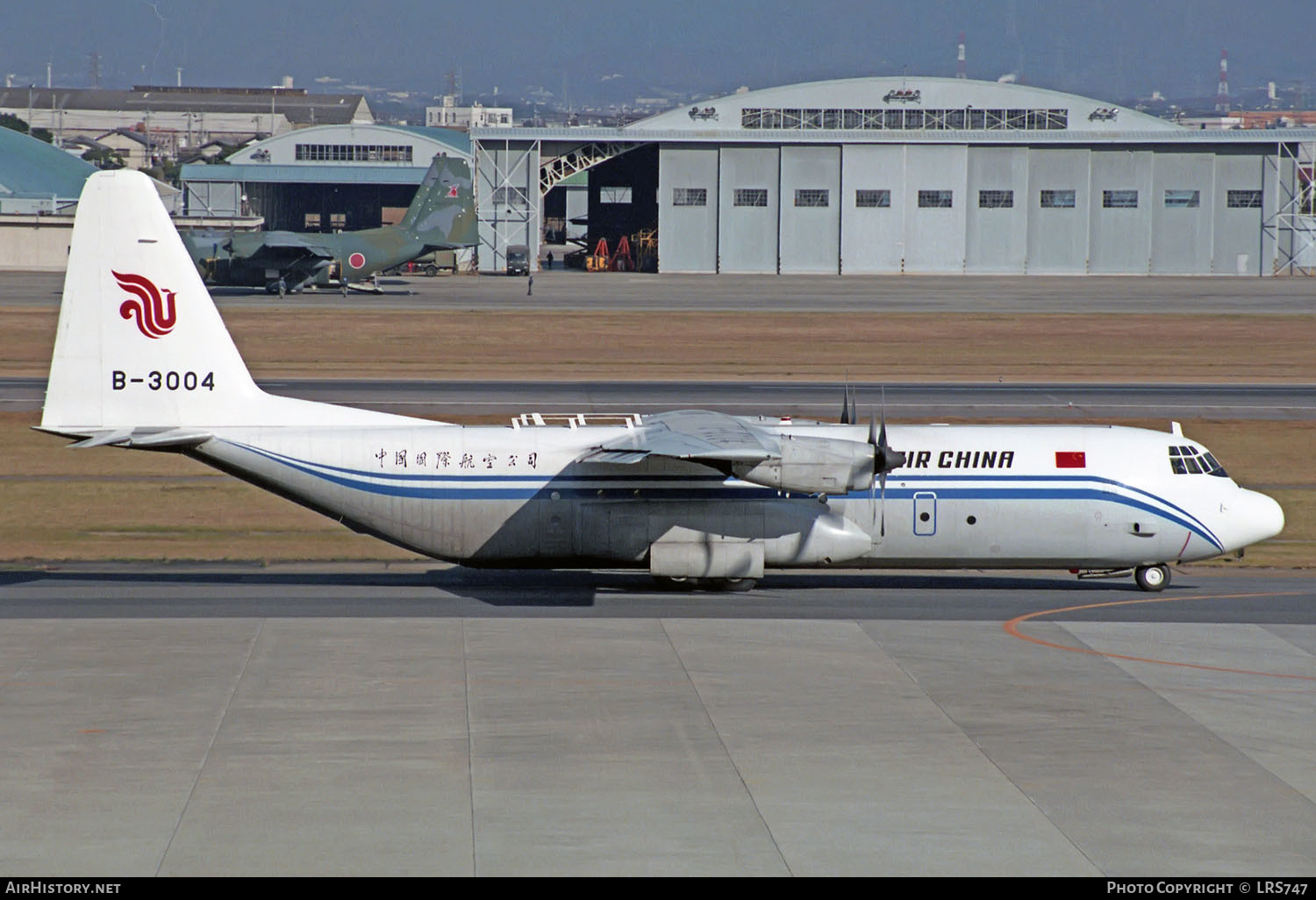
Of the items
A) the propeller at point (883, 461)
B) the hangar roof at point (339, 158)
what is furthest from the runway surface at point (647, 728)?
the hangar roof at point (339, 158)

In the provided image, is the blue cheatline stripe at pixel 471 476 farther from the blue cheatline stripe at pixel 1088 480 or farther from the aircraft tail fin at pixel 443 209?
the aircraft tail fin at pixel 443 209

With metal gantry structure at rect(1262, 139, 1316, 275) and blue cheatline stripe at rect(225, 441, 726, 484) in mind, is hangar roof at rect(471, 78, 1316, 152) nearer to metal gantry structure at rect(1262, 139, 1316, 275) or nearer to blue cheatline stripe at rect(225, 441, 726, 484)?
metal gantry structure at rect(1262, 139, 1316, 275)

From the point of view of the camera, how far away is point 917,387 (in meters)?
59.8

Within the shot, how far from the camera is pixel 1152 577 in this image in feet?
103

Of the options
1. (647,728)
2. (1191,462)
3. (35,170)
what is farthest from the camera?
(35,170)

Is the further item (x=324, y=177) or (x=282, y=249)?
(x=324, y=177)

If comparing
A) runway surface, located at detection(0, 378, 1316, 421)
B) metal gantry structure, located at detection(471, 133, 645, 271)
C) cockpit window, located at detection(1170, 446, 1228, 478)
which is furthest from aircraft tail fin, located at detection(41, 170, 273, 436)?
metal gantry structure, located at detection(471, 133, 645, 271)

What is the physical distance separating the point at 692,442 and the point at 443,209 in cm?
7840

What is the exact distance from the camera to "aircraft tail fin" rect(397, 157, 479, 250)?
100812 mm

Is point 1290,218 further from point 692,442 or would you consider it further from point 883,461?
point 692,442

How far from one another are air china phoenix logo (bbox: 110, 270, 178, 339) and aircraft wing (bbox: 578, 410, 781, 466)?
880 cm

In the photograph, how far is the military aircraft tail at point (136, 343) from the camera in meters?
28.7

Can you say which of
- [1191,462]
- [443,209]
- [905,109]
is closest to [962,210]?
[905,109]
